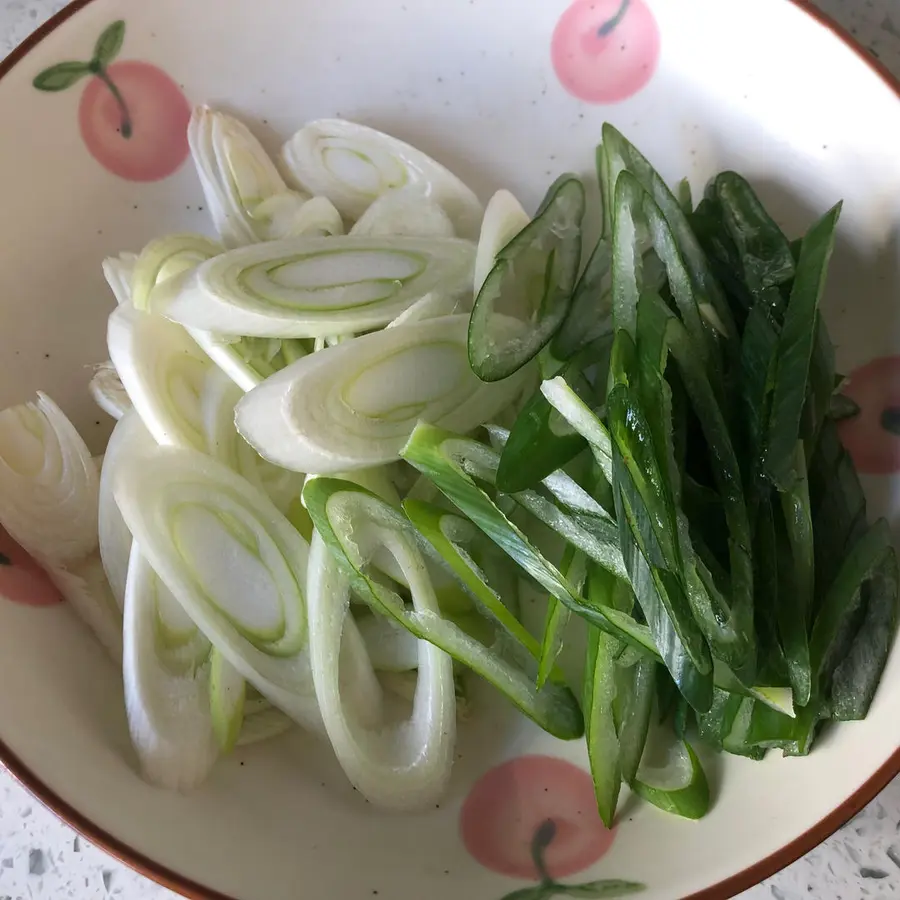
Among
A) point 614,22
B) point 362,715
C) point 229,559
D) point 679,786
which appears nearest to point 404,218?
point 614,22

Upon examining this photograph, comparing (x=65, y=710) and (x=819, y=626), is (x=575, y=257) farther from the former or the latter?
(x=65, y=710)

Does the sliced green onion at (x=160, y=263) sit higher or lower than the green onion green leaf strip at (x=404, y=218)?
lower

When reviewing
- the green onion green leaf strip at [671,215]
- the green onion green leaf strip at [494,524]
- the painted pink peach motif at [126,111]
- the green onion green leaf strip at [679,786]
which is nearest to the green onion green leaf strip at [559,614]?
the green onion green leaf strip at [494,524]

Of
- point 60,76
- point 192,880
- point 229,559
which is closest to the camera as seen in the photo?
point 192,880

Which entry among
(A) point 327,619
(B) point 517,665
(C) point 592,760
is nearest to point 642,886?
(C) point 592,760

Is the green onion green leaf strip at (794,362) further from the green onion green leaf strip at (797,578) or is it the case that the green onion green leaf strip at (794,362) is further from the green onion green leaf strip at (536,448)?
the green onion green leaf strip at (536,448)

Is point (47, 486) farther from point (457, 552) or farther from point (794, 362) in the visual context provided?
point (794, 362)
